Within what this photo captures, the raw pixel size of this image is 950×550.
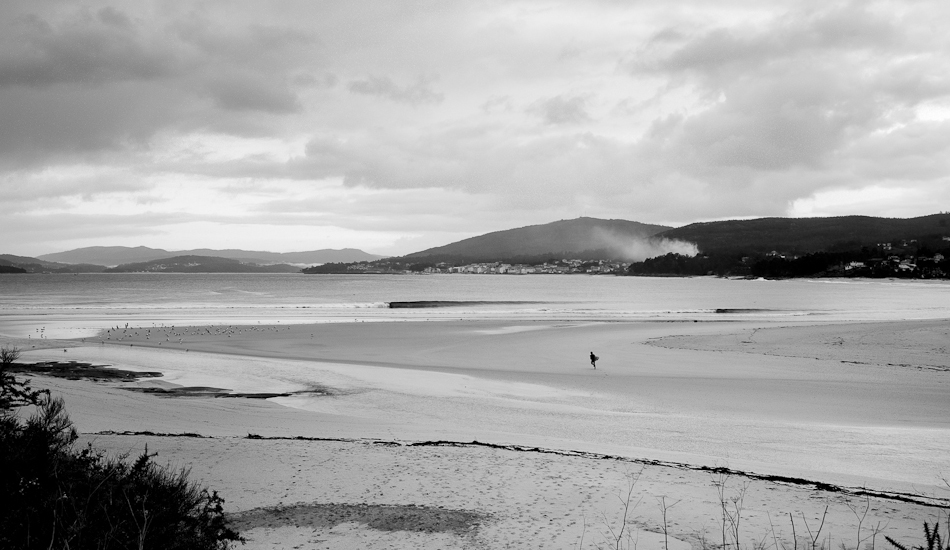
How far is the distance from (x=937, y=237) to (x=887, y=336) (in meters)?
165

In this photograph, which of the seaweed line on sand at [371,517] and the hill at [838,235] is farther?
the hill at [838,235]

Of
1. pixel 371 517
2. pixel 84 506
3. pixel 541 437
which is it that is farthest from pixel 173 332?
pixel 84 506

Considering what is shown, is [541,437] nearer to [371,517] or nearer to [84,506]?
[371,517]

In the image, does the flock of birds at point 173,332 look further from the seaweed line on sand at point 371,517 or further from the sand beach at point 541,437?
the seaweed line on sand at point 371,517

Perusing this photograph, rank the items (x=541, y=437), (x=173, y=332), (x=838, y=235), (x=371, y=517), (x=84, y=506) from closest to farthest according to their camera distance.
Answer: (x=84, y=506) → (x=371, y=517) → (x=541, y=437) → (x=173, y=332) → (x=838, y=235)

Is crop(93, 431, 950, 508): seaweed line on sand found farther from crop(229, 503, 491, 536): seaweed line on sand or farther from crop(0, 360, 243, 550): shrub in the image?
crop(0, 360, 243, 550): shrub

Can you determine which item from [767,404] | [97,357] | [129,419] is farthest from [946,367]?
[97,357]

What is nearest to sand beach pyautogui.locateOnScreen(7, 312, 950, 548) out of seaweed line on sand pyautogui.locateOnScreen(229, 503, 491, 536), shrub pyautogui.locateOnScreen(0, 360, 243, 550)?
seaweed line on sand pyautogui.locateOnScreen(229, 503, 491, 536)

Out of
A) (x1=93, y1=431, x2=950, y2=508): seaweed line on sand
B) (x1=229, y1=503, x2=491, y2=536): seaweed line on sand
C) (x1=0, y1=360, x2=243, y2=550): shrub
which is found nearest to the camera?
(x1=0, y1=360, x2=243, y2=550): shrub

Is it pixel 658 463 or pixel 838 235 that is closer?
pixel 658 463

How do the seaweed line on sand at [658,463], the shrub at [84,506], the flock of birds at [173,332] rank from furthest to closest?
the flock of birds at [173,332]
the seaweed line on sand at [658,463]
the shrub at [84,506]

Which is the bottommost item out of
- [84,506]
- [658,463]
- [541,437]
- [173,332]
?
[541,437]

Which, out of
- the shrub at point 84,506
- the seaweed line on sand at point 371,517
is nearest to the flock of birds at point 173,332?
the seaweed line on sand at point 371,517

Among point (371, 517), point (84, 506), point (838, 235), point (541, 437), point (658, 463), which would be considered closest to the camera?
point (84, 506)
